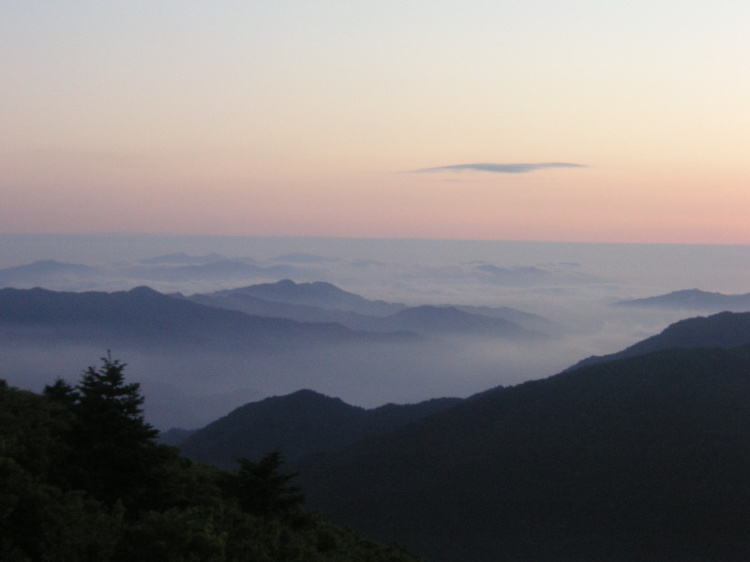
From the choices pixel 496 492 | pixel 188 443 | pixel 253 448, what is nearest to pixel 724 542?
pixel 496 492

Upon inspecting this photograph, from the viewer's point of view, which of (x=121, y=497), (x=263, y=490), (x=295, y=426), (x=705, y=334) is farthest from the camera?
(x=705, y=334)

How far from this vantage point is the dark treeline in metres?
13.2

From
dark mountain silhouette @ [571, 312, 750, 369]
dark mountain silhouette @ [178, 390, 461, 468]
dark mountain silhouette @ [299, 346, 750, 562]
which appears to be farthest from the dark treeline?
dark mountain silhouette @ [571, 312, 750, 369]

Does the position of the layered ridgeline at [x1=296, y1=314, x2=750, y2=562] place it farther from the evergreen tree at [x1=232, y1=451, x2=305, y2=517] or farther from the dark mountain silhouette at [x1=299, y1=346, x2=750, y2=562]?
the evergreen tree at [x1=232, y1=451, x2=305, y2=517]

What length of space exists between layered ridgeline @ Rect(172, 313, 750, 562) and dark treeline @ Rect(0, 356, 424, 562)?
35.0m

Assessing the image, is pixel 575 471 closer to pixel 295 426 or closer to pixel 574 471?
pixel 574 471

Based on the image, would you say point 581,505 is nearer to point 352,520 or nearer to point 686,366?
point 352,520

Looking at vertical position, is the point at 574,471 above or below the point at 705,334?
below

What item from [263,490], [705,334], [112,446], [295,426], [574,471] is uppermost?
[112,446]

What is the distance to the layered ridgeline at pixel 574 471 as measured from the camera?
55875mm

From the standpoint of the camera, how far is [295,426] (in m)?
112

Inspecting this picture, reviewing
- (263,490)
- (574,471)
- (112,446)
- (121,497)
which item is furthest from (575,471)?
(112,446)

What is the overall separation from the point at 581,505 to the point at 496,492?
24.8ft

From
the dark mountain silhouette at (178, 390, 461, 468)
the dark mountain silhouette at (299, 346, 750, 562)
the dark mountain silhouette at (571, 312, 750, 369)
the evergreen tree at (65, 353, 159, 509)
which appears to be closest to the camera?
the evergreen tree at (65, 353, 159, 509)
